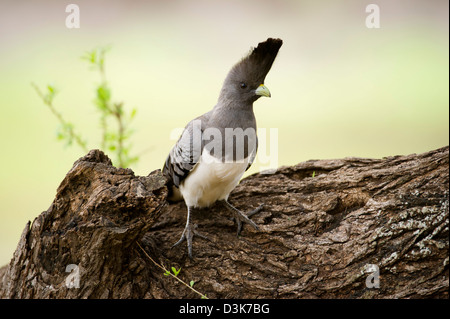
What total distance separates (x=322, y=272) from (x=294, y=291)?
0.20 meters

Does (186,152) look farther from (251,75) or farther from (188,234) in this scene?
(251,75)

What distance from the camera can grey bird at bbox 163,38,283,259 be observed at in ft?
10.3

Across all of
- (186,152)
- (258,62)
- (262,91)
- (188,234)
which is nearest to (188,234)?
(188,234)

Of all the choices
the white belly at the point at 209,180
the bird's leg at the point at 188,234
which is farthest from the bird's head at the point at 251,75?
the bird's leg at the point at 188,234

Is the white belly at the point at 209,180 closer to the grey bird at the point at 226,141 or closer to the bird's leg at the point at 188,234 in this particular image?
the grey bird at the point at 226,141

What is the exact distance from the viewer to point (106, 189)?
2695 millimetres

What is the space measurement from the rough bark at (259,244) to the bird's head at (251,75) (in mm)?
807

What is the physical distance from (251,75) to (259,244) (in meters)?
1.12

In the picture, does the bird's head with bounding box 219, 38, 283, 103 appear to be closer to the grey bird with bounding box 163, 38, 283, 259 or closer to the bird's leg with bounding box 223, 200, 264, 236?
the grey bird with bounding box 163, 38, 283, 259

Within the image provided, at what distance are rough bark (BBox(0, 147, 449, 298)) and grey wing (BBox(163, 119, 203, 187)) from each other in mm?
430

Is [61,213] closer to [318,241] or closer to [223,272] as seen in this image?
[223,272]

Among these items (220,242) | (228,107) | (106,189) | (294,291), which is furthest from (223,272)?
(228,107)

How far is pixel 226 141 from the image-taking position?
316 cm

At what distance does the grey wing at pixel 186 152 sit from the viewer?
10.6ft
